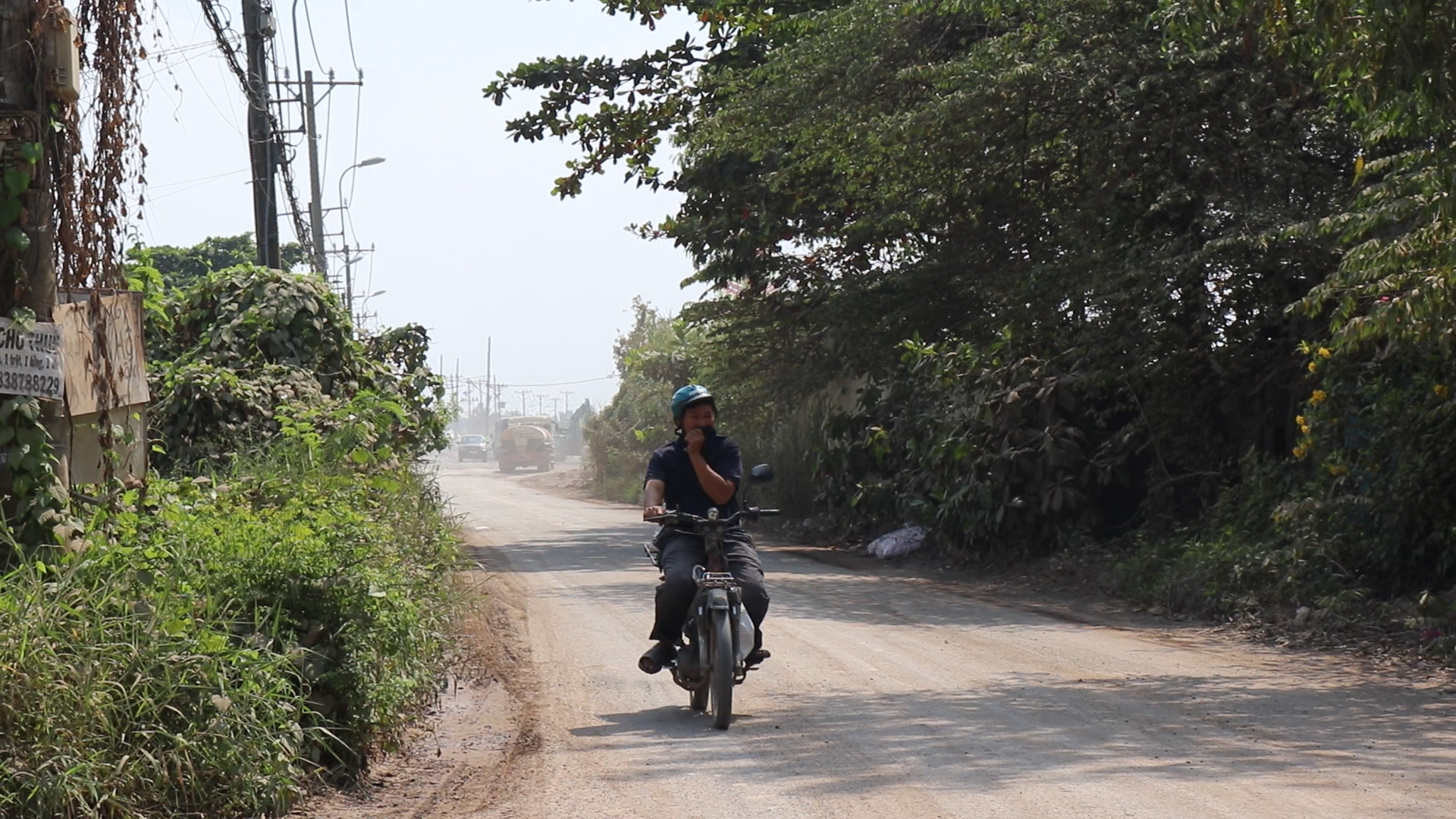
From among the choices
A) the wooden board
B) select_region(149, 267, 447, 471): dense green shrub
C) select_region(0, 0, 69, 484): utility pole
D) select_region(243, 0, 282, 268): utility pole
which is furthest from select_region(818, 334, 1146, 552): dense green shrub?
select_region(0, 0, 69, 484): utility pole

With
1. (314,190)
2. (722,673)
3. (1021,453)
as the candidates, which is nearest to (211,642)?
(722,673)

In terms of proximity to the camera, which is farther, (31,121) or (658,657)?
(658,657)

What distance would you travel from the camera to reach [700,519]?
27.6 ft

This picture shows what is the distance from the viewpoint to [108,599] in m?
6.38

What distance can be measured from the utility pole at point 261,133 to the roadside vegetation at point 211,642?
935 centimetres

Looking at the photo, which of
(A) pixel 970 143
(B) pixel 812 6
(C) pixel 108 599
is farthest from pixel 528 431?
(C) pixel 108 599

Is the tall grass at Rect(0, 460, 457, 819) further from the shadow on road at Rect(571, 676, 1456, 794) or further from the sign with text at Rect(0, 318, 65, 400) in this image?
the shadow on road at Rect(571, 676, 1456, 794)

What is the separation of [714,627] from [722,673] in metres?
0.27

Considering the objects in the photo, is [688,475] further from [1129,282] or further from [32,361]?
[1129,282]

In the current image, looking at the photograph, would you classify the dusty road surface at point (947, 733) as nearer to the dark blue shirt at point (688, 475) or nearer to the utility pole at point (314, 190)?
the dark blue shirt at point (688, 475)

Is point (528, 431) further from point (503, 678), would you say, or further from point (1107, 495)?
point (503, 678)

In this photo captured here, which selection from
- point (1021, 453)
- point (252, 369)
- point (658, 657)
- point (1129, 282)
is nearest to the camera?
point (658, 657)

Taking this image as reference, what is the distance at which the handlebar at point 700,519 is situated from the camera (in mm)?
8391

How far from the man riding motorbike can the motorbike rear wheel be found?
0.40 metres
